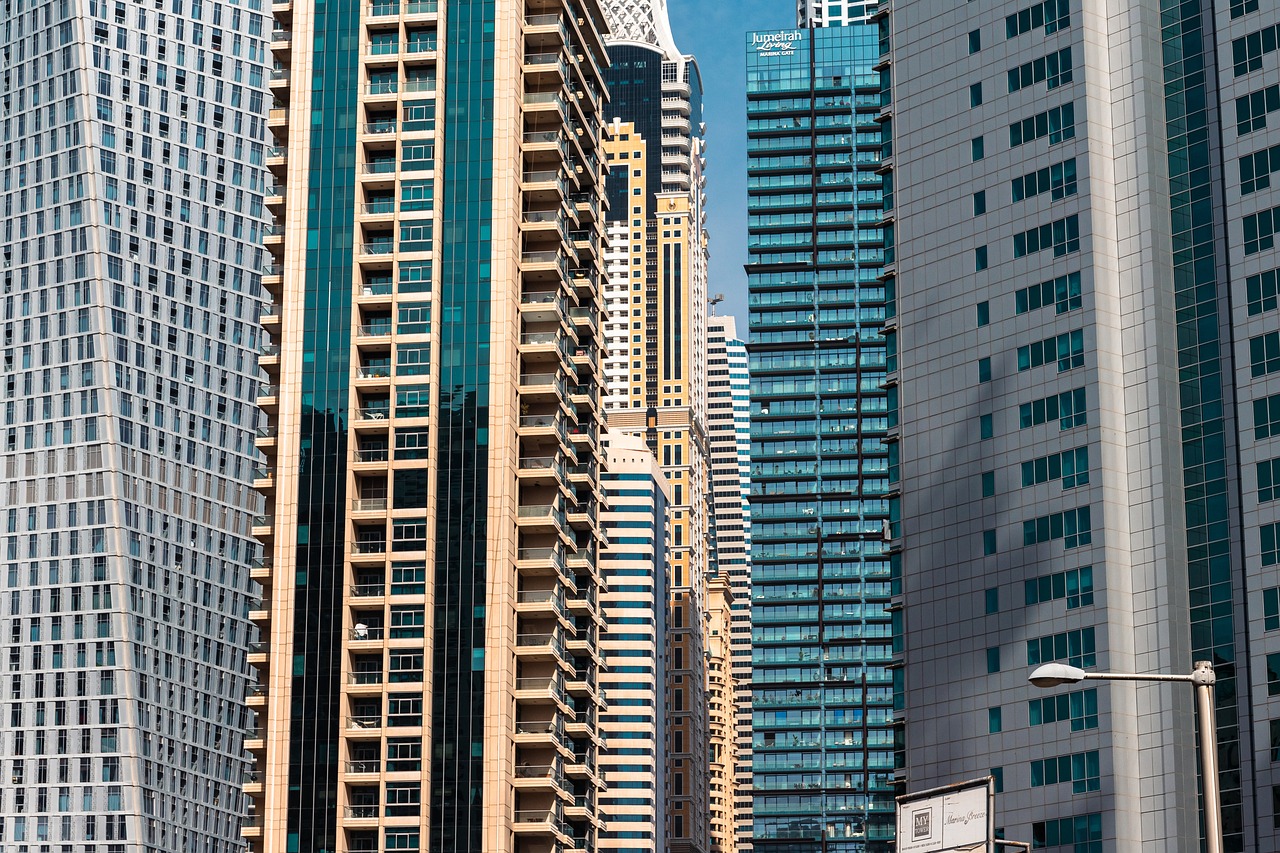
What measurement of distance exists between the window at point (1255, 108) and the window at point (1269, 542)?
24.5 meters

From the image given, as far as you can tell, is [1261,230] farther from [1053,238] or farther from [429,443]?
[429,443]

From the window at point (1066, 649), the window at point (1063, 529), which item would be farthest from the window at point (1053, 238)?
the window at point (1066, 649)

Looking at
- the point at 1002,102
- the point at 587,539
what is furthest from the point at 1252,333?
the point at 587,539

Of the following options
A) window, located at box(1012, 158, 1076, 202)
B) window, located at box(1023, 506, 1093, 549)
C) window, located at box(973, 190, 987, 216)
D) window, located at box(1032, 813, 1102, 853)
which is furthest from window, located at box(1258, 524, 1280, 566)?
window, located at box(973, 190, 987, 216)

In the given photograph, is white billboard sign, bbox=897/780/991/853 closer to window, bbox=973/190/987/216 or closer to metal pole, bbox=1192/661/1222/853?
metal pole, bbox=1192/661/1222/853

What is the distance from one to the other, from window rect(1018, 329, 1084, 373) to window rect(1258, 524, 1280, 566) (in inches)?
649

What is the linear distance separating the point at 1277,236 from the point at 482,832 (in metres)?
61.6

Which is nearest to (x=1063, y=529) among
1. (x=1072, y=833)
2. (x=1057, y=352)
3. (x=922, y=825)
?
(x=1057, y=352)

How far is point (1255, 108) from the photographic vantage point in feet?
406

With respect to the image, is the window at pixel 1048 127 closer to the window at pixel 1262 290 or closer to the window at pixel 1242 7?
the window at pixel 1242 7

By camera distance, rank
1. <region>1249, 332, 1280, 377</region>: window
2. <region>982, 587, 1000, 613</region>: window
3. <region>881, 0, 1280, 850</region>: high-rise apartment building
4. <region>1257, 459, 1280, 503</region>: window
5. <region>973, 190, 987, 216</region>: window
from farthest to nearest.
A: <region>973, 190, 987, 216</region>: window
<region>982, 587, 1000, 613</region>: window
<region>881, 0, 1280, 850</region>: high-rise apartment building
<region>1249, 332, 1280, 377</region>: window
<region>1257, 459, 1280, 503</region>: window

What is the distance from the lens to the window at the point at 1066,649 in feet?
404

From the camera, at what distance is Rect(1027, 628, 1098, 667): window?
404 ft

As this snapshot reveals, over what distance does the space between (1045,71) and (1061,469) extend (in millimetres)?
27235
